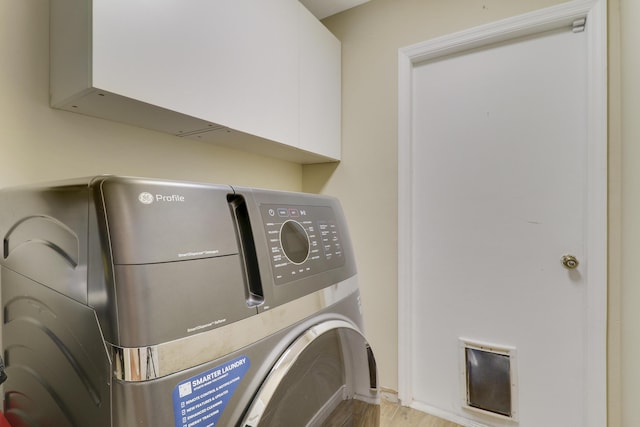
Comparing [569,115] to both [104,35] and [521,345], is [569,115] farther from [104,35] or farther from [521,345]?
[104,35]

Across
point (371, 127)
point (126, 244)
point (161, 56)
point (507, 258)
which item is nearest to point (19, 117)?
point (161, 56)

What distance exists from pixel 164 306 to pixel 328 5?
178 centimetres

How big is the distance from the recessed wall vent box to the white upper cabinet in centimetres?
121

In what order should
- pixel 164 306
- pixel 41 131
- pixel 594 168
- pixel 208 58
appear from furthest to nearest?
pixel 594 168
pixel 208 58
pixel 41 131
pixel 164 306

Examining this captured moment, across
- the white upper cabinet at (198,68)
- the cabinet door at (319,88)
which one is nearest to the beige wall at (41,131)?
the white upper cabinet at (198,68)

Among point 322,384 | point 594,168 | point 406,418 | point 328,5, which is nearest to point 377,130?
point 328,5

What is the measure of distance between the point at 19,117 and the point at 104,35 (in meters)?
0.33

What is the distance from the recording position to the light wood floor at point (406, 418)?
1.44 metres

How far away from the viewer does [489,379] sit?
1.42 metres

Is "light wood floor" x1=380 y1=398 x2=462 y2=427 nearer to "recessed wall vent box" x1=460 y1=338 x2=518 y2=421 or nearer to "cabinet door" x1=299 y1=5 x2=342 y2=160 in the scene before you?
"recessed wall vent box" x1=460 y1=338 x2=518 y2=421

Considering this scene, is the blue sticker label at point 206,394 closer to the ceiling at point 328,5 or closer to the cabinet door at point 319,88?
the cabinet door at point 319,88

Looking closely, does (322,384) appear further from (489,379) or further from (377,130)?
(377,130)

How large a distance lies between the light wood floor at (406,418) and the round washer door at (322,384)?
2.09 ft

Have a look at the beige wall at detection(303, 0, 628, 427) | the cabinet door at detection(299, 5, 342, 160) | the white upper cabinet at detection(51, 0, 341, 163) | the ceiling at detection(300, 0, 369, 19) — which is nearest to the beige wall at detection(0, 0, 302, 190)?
the white upper cabinet at detection(51, 0, 341, 163)
